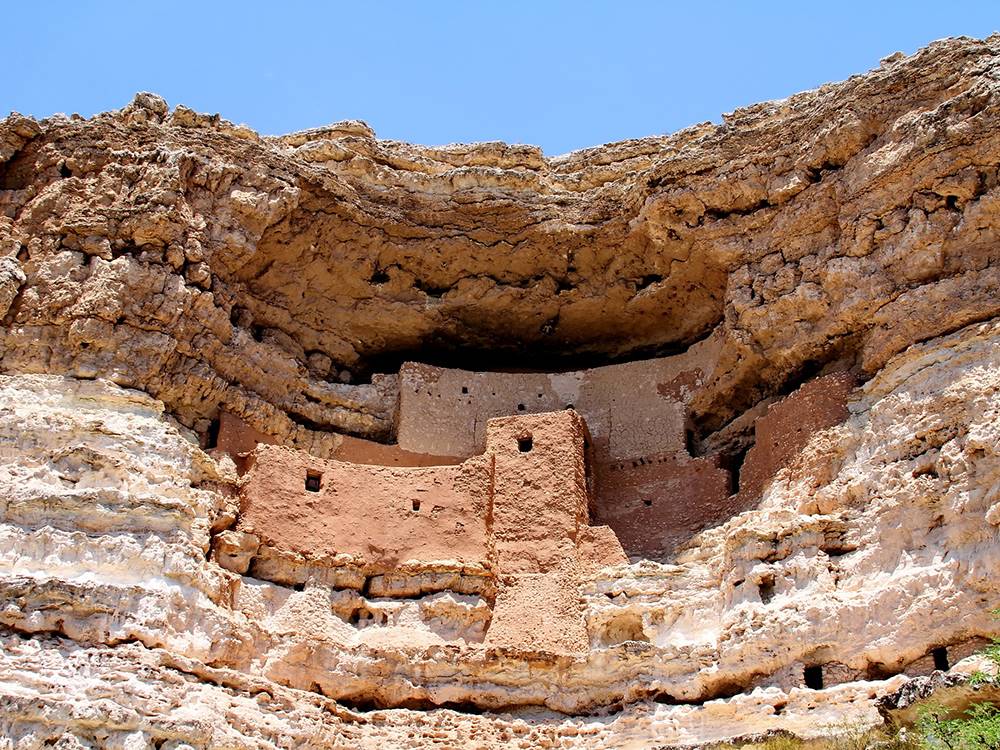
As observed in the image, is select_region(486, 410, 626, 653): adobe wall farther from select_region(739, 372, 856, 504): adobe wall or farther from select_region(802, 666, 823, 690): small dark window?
select_region(802, 666, 823, 690): small dark window

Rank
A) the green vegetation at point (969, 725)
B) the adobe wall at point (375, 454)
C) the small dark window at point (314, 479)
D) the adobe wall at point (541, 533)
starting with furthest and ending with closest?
the adobe wall at point (375, 454) < the small dark window at point (314, 479) < the adobe wall at point (541, 533) < the green vegetation at point (969, 725)

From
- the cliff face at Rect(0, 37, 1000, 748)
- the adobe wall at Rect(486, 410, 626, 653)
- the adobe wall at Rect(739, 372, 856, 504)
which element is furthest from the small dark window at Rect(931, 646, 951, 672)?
A: the adobe wall at Rect(486, 410, 626, 653)

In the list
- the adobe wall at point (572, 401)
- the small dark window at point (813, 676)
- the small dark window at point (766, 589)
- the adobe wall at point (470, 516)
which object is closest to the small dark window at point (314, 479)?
the adobe wall at point (470, 516)

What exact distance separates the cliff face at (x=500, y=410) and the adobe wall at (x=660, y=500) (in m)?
0.12

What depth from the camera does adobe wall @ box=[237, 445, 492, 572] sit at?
51.1 feet

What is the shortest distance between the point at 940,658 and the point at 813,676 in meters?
1.37

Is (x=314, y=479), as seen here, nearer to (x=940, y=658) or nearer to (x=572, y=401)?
(x=572, y=401)

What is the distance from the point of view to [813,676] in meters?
12.8

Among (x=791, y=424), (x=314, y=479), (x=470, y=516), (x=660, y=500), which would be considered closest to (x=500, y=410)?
(x=470, y=516)

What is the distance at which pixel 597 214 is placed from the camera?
18.4 metres

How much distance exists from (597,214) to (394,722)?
8.01 m

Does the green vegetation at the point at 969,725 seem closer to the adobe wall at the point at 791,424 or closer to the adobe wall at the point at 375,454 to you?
the adobe wall at the point at 791,424

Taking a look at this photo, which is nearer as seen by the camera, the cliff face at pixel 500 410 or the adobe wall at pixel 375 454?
the cliff face at pixel 500 410

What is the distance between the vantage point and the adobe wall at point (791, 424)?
601 inches
